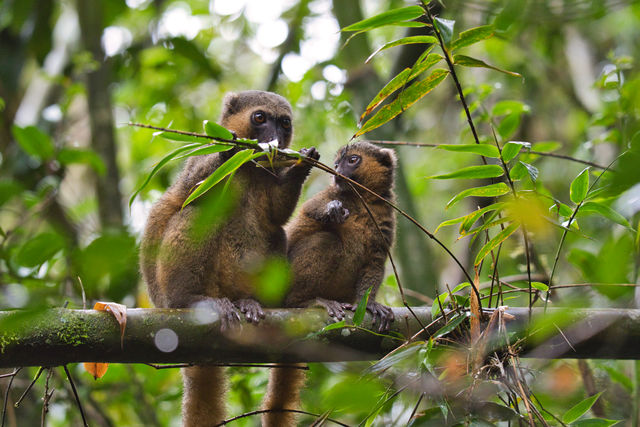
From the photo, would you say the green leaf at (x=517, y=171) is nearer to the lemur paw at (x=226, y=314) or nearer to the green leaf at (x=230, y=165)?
the green leaf at (x=230, y=165)

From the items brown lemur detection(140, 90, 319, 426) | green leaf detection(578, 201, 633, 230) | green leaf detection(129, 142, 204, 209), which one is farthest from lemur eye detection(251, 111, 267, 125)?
green leaf detection(578, 201, 633, 230)

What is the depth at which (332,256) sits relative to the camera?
4.77 metres

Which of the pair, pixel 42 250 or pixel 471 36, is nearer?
pixel 42 250

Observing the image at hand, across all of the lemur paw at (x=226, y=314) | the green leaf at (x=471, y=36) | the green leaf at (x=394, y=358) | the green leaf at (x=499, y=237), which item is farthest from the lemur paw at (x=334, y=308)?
the green leaf at (x=471, y=36)

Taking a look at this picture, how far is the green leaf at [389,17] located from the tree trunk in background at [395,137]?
3097 mm

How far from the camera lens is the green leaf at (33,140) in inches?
197

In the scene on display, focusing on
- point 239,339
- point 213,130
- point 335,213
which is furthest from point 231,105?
point 213,130

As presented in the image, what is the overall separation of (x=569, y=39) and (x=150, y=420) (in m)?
8.91

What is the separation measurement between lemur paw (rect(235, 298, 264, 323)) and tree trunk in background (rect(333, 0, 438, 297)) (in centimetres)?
234

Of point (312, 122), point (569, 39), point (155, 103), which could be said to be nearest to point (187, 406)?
point (312, 122)

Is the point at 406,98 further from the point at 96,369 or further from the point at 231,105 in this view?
the point at 231,105

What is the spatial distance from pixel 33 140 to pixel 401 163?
11.6ft

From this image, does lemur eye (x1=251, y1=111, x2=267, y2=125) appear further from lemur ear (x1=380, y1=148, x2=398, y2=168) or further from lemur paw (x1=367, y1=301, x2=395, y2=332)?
lemur paw (x1=367, y1=301, x2=395, y2=332)

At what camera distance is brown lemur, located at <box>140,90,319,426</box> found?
406 cm
